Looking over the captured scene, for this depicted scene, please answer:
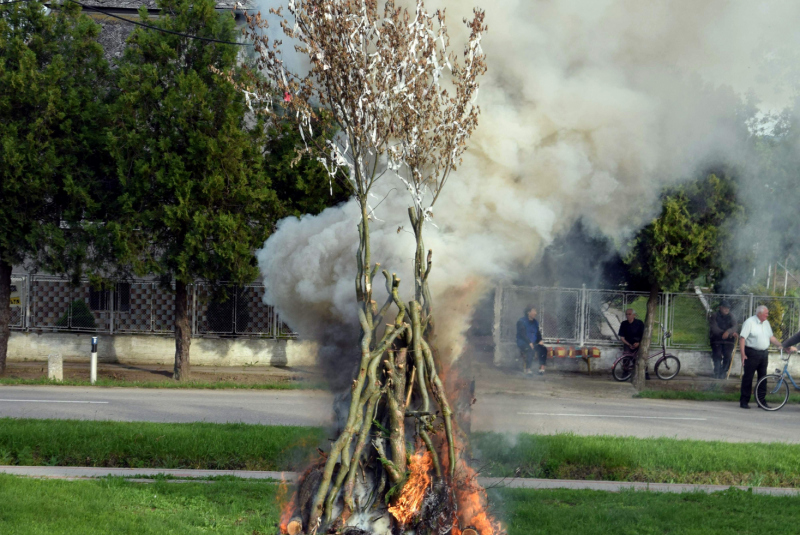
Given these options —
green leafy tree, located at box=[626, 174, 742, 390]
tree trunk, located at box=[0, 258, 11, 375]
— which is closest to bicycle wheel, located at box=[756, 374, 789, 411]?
green leafy tree, located at box=[626, 174, 742, 390]

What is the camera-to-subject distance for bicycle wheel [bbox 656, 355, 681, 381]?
696 inches

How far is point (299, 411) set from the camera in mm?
12336

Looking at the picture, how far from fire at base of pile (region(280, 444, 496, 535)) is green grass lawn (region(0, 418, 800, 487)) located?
292 cm

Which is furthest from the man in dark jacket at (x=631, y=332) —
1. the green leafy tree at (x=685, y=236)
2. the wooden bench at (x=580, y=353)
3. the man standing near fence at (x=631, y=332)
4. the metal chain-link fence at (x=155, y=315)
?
the metal chain-link fence at (x=155, y=315)

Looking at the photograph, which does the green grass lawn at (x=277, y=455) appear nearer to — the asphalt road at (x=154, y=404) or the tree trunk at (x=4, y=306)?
the asphalt road at (x=154, y=404)

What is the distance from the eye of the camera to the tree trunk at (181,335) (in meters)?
15.8

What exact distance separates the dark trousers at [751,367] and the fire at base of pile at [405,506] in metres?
9.86

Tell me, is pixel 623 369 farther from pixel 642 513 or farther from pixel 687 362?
pixel 642 513

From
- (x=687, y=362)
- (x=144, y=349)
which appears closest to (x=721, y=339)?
(x=687, y=362)

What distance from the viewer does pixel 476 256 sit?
5.36 m

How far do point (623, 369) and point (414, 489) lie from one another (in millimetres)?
13300

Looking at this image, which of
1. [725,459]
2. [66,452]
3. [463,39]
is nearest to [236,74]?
[66,452]

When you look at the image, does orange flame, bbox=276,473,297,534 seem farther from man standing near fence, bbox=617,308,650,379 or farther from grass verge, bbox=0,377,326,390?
man standing near fence, bbox=617,308,650,379

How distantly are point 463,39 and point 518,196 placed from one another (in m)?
1.18
